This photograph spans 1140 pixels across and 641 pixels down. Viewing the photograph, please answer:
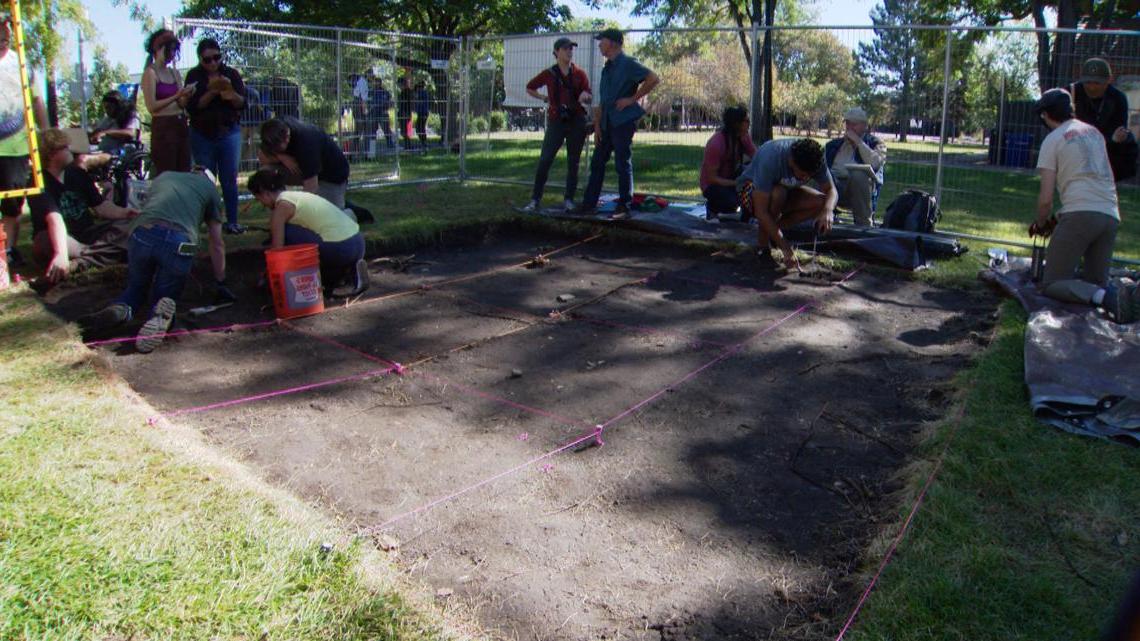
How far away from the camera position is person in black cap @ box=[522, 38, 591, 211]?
327 inches

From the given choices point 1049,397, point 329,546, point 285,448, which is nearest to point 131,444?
point 285,448

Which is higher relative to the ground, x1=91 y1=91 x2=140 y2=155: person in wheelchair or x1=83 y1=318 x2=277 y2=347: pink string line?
x1=91 y1=91 x2=140 y2=155: person in wheelchair

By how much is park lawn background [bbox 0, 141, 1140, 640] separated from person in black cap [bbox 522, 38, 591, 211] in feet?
17.3

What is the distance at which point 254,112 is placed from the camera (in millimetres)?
9406

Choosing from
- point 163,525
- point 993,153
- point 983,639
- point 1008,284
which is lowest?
point 983,639

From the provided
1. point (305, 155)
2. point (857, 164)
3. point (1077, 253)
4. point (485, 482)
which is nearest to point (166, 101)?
point (305, 155)

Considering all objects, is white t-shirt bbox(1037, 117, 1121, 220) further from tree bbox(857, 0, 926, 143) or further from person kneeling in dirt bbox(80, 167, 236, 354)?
person kneeling in dirt bbox(80, 167, 236, 354)

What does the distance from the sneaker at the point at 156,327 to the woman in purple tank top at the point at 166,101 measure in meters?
2.45

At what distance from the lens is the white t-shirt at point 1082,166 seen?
17.2 feet

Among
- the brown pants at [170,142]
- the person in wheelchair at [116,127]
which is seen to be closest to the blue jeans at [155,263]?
the brown pants at [170,142]

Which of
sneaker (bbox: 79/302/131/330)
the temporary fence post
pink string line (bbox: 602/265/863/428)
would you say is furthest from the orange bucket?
the temporary fence post

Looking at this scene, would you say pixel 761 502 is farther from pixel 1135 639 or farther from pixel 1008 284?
pixel 1008 284

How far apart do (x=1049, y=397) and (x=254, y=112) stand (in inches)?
333

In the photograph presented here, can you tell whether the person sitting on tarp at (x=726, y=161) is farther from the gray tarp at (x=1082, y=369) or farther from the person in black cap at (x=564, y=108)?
the gray tarp at (x=1082, y=369)
